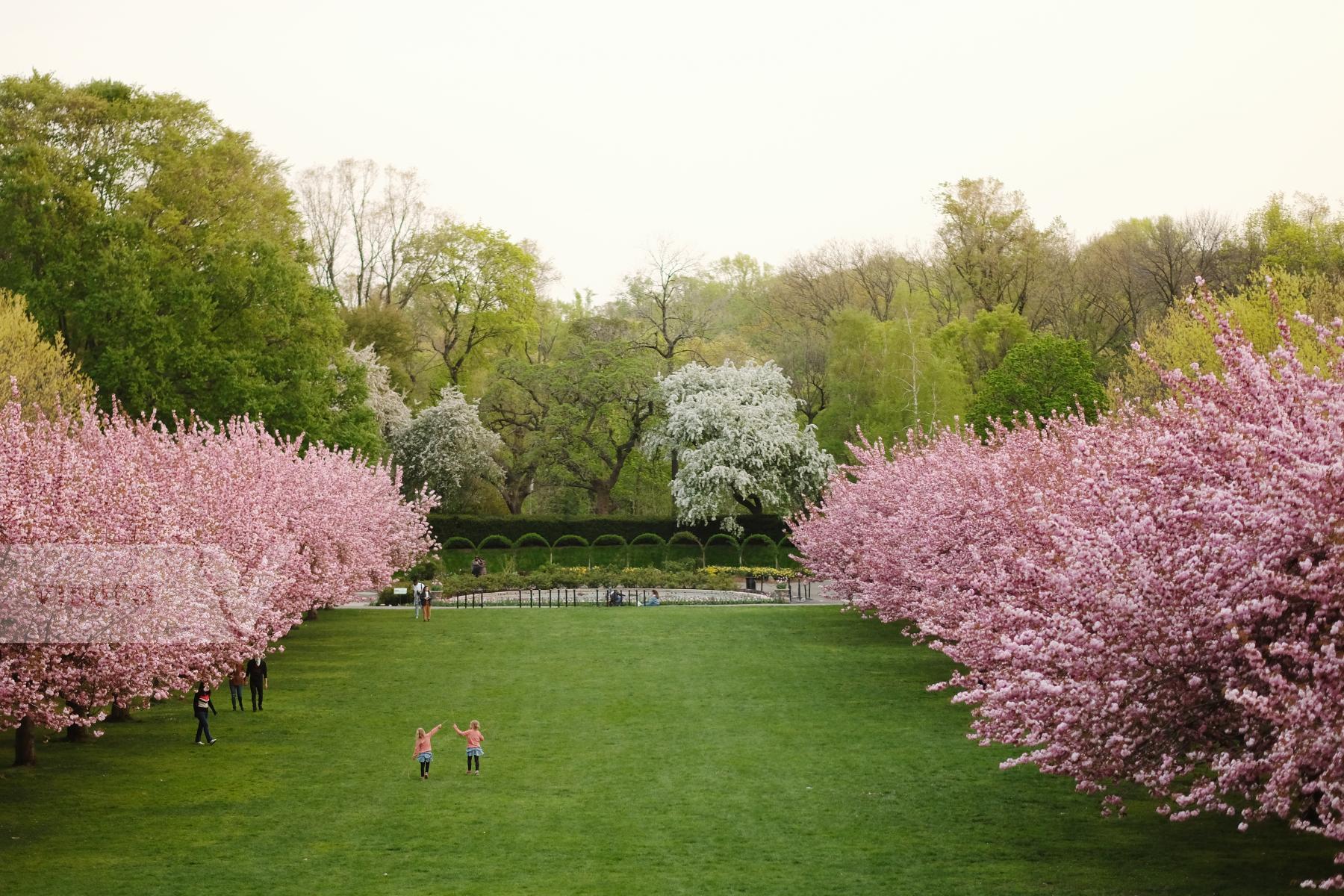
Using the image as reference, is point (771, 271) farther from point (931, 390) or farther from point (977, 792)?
point (977, 792)

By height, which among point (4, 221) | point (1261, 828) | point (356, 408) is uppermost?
point (4, 221)

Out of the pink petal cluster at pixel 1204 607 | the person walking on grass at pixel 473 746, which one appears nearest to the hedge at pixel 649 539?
the person walking on grass at pixel 473 746

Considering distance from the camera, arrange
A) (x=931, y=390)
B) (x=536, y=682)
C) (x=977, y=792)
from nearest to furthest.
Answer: (x=977, y=792)
(x=536, y=682)
(x=931, y=390)

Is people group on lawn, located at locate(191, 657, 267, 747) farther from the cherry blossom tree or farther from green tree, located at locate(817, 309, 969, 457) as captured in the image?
green tree, located at locate(817, 309, 969, 457)

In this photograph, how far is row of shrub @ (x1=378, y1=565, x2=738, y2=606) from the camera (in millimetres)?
65562

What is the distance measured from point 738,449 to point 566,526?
34.6 feet

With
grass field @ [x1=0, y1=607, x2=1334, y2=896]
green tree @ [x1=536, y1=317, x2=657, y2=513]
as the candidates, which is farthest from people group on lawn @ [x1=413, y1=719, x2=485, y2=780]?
green tree @ [x1=536, y1=317, x2=657, y2=513]

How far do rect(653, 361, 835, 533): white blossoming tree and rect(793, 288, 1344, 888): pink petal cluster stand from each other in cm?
5556

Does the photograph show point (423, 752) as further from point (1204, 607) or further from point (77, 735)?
point (1204, 607)

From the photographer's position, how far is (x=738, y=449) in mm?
74062

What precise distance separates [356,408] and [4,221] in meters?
16.2

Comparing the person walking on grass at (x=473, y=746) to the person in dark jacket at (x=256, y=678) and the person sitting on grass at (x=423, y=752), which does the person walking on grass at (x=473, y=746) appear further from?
the person in dark jacket at (x=256, y=678)

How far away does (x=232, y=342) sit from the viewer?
201ft

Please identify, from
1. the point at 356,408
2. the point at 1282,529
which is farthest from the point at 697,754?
the point at 356,408
